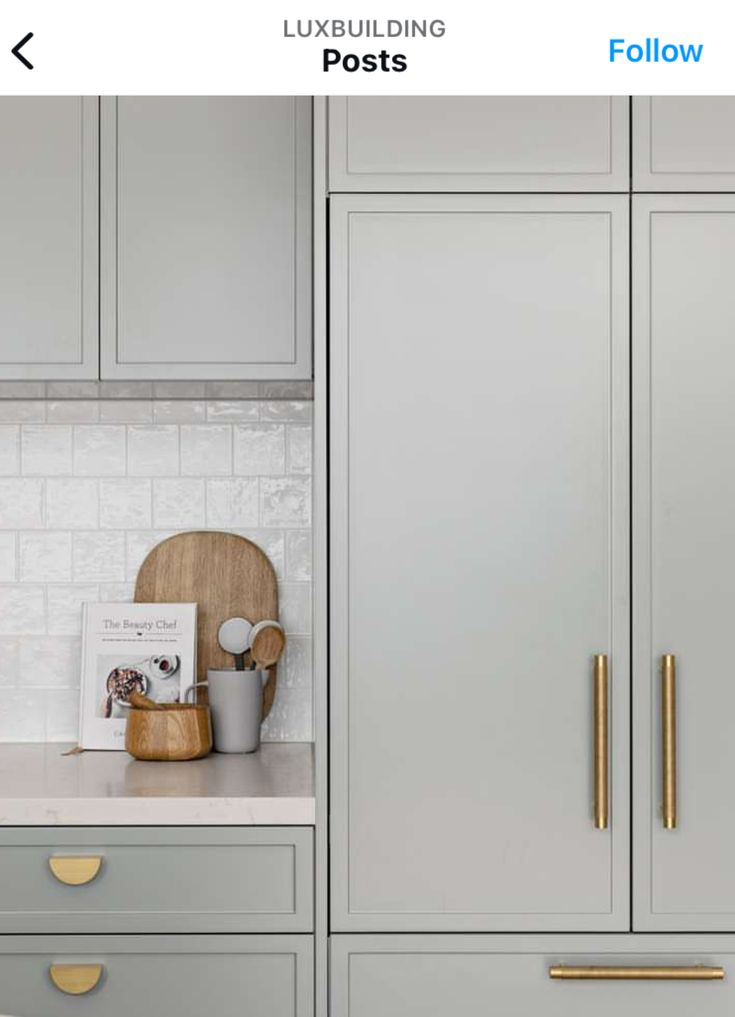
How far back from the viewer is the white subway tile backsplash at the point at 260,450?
9.22 ft

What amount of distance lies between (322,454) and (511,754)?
64 centimetres

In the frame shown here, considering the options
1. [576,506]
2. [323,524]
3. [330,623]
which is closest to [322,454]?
[323,524]

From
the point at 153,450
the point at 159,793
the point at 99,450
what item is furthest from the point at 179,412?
the point at 159,793

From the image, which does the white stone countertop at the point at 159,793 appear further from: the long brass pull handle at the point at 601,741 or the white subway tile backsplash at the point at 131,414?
the white subway tile backsplash at the point at 131,414

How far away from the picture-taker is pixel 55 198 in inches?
96.9

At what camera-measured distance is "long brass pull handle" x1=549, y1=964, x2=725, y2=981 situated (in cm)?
208

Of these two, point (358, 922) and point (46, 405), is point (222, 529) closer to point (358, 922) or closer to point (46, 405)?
point (46, 405)

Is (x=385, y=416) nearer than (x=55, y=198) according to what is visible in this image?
Yes

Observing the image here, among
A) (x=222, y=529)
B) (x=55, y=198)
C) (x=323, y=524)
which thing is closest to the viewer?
(x=323, y=524)

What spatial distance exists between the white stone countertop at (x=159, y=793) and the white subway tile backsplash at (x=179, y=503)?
0.60 m

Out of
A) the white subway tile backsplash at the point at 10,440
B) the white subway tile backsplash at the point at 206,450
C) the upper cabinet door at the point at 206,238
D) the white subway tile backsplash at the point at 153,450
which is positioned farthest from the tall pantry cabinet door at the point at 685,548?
the white subway tile backsplash at the point at 10,440

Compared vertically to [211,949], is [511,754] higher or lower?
higher

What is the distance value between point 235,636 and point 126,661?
10.3 inches

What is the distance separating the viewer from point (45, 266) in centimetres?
246
